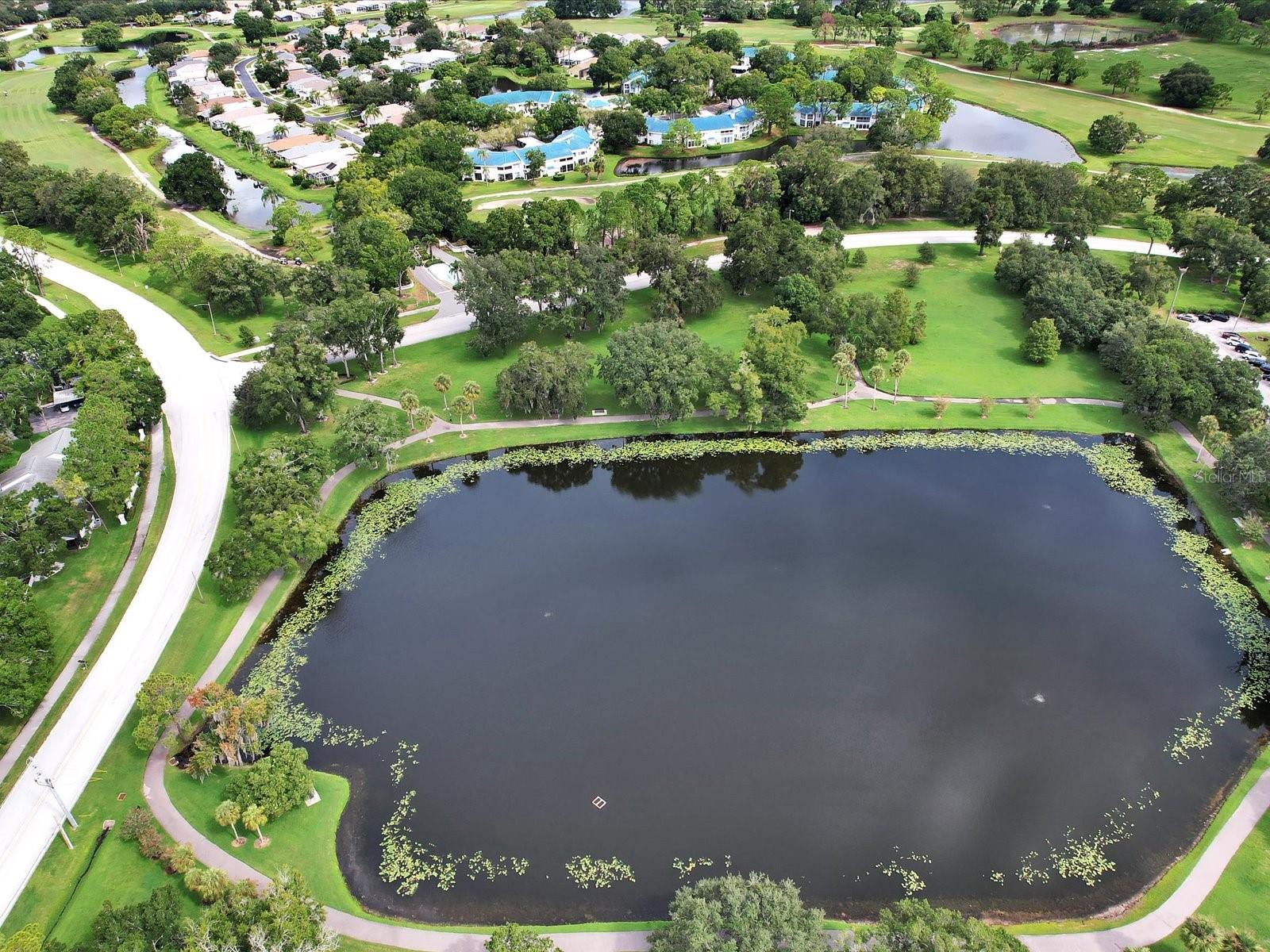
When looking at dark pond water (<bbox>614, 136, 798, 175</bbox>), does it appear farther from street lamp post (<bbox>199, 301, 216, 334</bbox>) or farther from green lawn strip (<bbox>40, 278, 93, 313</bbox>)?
green lawn strip (<bbox>40, 278, 93, 313</bbox>)

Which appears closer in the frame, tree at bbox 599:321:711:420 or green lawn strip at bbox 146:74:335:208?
tree at bbox 599:321:711:420

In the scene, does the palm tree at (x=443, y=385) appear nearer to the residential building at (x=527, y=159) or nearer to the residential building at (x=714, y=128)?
the residential building at (x=527, y=159)

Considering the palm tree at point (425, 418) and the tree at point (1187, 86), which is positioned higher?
the tree at point (1187, 86)

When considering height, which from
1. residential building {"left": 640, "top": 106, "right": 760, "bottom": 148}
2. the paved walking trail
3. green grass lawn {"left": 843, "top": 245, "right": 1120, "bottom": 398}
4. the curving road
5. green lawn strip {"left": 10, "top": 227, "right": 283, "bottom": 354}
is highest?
residential building {"left": 640, "top": 106, "right": 760, "bottom": 148}

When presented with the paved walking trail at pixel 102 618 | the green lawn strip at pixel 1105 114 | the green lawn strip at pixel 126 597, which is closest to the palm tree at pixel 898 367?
the green lawn strip at pixel 126 597

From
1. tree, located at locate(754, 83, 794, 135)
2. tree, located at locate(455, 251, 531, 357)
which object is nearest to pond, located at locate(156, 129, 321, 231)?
tree, located at locate(455, 251, 531, 357)

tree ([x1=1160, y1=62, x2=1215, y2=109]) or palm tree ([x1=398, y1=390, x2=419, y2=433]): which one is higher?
tree ([x1=1160, y1=62, x2=1215, y2=109])

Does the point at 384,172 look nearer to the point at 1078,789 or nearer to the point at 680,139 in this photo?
the point at 680,139
